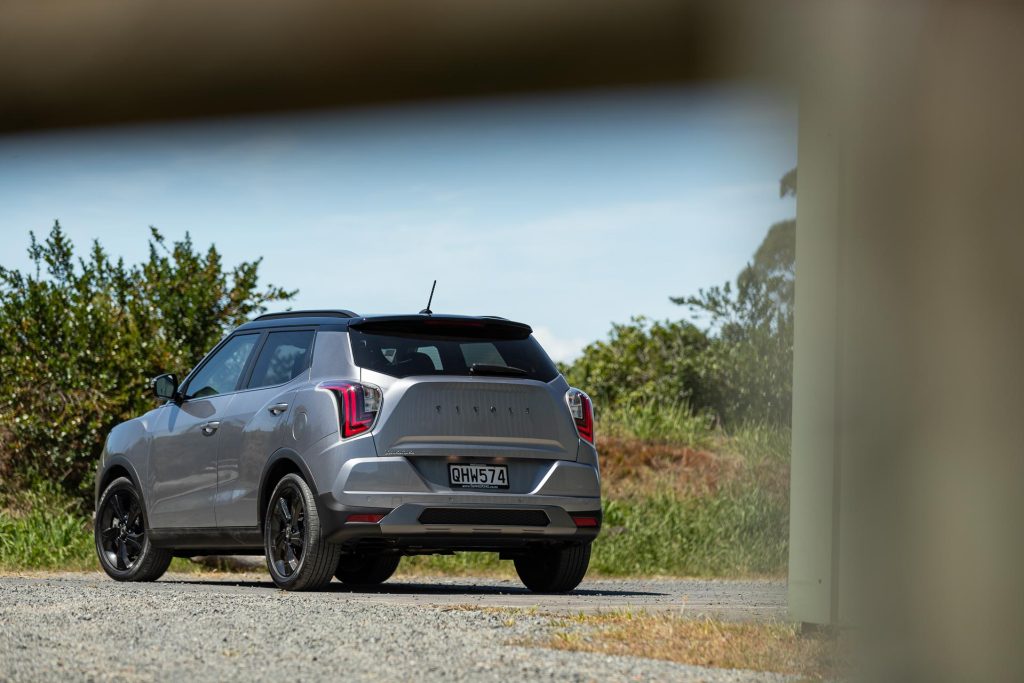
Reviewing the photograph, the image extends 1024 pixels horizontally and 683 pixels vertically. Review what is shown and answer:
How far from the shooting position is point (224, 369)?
31.3ft

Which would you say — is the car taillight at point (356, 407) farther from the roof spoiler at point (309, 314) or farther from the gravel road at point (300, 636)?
the gravel road at point (300, 636)

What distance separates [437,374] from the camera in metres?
8.36

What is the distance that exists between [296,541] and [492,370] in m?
1.58

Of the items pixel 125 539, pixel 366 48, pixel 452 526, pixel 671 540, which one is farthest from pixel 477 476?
pixel 366 48

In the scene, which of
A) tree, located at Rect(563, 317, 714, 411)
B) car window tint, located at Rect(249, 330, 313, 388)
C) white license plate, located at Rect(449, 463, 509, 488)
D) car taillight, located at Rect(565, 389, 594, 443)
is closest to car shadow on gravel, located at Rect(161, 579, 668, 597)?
white license plate, located at Rect(449, 463, 509, 488)

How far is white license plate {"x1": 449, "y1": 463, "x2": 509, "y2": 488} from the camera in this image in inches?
322

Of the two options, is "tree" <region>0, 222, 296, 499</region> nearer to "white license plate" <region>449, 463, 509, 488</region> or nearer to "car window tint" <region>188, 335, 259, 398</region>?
"car window tint" <region>188, 335, 259, 398</region>

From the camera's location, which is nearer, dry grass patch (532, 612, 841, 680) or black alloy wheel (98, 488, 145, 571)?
dry grass patch (532, 612, 841, 680)

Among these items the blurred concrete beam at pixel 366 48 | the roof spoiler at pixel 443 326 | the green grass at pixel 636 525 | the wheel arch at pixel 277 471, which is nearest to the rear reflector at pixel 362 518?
the wheel arch at pixel 277 471

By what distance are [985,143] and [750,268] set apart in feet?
5.30

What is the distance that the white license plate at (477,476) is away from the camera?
8172 millimetres

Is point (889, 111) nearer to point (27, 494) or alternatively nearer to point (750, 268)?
point (750, 268)

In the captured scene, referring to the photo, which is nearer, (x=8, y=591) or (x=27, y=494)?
(x=8, y=591)

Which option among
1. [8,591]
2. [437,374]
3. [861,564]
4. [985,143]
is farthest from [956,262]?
[8,591]
